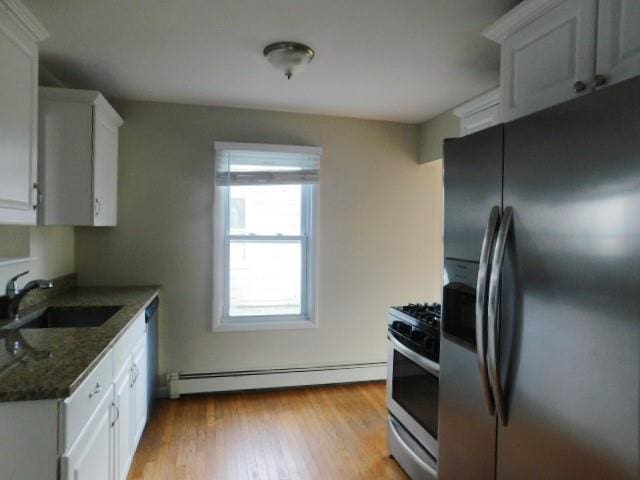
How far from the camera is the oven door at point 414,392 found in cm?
197

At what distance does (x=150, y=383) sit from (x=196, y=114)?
2078 millimetres

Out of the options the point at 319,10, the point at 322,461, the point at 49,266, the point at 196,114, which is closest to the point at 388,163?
the point at 196,114

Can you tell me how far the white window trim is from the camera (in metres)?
3.31

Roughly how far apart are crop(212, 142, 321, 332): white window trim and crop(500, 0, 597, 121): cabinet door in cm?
194

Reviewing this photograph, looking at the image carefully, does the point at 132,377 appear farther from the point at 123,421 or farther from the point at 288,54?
the point at 288,54

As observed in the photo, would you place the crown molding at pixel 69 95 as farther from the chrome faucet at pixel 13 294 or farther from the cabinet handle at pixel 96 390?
the cabinet handle at pixel 96 390

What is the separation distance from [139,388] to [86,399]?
108cm

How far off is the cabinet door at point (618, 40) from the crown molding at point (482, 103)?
31.0 inches

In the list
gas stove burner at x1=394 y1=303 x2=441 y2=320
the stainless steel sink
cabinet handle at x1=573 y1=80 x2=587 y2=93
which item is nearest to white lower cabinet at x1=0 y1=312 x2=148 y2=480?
the stainless steel sink

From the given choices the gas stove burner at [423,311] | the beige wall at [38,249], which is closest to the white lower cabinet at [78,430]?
the beige wall at [38,249]

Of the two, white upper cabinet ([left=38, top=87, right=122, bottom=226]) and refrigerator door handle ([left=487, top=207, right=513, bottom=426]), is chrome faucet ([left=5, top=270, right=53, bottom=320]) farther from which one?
refrigerator door handle ([left=487, top=207, right=513, bottom=426])

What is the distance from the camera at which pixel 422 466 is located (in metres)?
2.04

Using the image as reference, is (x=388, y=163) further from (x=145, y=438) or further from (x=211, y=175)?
(x=145, y=438)

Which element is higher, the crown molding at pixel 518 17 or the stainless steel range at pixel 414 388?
the crown molding at pixel 518 17
